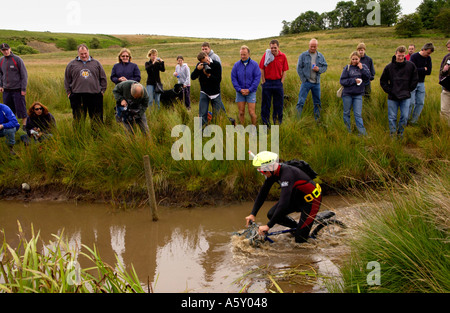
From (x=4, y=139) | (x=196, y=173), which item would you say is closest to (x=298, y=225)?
(x=196, y=173)

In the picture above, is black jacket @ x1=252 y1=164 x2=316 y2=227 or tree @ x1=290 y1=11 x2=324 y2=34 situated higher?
tree @ x1=290 y1=11 x2=324 y2=34

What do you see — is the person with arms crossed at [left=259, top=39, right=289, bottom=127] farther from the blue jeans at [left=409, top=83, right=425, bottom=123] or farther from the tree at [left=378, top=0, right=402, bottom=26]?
the tree at [left=378, top=0, right=402, bottom=26]

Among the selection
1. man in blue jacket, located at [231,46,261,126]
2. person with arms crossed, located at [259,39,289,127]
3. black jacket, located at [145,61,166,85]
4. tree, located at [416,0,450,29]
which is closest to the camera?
man in blue jacket, located at [231,46,261,126]

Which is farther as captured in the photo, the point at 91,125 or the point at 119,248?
the point at 91,125

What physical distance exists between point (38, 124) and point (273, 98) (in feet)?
17.3

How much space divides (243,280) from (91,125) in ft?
17.7

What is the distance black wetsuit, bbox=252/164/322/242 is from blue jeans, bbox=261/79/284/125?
3.67 meters

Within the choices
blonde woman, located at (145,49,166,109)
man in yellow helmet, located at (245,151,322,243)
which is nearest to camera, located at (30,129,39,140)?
blonde woman, located at (145,49,166,109)

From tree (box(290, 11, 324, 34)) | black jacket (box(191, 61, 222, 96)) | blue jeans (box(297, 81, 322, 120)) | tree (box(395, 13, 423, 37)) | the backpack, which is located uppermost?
tree (box(290, 11, 324, 34))

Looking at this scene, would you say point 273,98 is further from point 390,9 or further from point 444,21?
point 390,9

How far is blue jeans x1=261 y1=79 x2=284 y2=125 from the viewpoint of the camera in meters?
9.24

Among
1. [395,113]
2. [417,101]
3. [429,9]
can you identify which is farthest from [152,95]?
[429,9]

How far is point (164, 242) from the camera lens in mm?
6383

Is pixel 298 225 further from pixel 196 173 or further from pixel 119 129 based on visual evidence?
pixel 119 129
